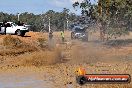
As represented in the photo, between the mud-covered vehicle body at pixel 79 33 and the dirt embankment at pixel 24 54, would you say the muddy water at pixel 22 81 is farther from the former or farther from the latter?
the mud-covered vehicle body at pixel 79 33

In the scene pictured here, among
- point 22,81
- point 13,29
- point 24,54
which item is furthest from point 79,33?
point 22,81

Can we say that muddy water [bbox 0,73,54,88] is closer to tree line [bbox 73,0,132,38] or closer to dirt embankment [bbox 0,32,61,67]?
dirt embankment [bbox 0,32,61,67]

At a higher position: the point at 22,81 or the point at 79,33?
the point at 79,33

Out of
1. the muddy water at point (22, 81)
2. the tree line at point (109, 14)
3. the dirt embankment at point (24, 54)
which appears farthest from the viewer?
the tree line at point (109, 14)

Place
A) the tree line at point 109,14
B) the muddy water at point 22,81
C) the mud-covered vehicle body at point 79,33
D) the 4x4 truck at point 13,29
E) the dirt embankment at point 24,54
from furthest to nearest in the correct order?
1. the mud-covered vehicle body at point 79,33
2. the 4x4 truck at point 13,29
3. the tree line at point 109,14
4. the dirt embankment at point 24,54
5. the muddy water at point 22,81

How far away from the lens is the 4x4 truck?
46656 millimetres

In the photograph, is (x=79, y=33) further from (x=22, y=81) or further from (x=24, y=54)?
(x=22, y=81)

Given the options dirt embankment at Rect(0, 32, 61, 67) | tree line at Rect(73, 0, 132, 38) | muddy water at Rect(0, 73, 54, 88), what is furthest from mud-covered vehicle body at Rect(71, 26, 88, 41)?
muddy water at Rect(0, 73, 54, 88)

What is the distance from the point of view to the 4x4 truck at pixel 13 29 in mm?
46656

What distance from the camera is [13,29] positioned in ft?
155

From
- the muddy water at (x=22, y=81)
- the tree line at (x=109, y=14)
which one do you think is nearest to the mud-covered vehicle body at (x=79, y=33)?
the tree line at (x=109, y=14)

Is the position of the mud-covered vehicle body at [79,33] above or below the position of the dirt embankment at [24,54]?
above

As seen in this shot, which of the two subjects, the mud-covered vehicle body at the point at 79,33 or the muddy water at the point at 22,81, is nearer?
the muddy water at the point at 22,81

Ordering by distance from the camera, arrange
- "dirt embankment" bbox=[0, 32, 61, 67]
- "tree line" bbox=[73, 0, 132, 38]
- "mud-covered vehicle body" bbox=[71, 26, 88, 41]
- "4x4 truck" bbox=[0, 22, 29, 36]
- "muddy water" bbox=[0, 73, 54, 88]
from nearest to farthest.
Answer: "muddy water" bbox=[0, 73, 54, 88] < "dirt embankment" bbox=[0, 32, 61, 67] < "tree line" bbox=[73, 0, 132, 38] < "4x4 truck" bbox=[0, 22, 29, 36] < "mud-covered vehicle body" bbox=[71, 26, 88, 41]
